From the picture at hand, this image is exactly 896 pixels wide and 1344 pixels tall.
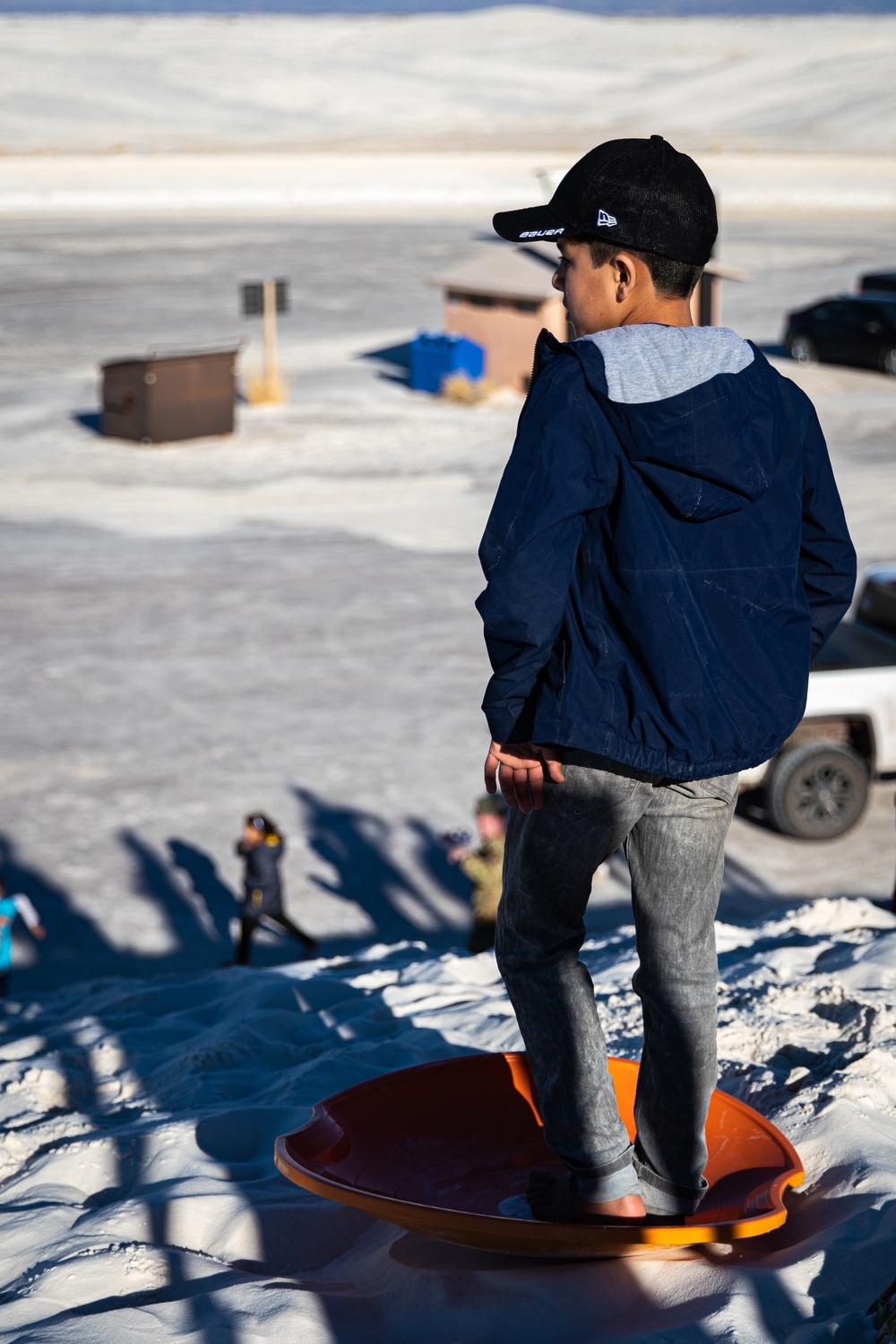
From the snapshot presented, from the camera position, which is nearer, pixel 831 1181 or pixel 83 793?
pixel 831 1181

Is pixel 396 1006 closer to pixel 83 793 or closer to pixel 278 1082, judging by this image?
pixel 278 1082

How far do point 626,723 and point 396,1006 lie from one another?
3.37m

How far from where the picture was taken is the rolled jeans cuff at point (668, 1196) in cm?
307

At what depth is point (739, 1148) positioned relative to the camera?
3490 millimetres

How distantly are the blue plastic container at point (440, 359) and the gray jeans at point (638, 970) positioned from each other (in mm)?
25217

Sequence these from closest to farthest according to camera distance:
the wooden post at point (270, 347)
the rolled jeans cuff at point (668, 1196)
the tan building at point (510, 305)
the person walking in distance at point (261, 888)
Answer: the rolled jeans cuff at point (668, 1196), the person walking in distance at point (261, 888), the wooden post at point (270, 347), the tan building at point (510, 305)

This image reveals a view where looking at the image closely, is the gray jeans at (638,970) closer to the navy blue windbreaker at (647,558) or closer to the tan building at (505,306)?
the navy blue windbreaker at (647,558)

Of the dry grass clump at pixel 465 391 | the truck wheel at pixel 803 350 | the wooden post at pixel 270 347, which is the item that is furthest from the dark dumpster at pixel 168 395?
the truck wheel at pixel 803 350

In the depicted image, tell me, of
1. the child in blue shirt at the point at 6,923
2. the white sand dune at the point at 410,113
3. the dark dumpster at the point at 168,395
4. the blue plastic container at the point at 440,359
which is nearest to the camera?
the child in blue shirt at the point at 6,923

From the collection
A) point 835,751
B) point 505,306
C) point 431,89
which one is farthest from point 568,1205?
point 431,89

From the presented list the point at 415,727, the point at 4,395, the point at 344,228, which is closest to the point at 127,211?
the point at 344,228

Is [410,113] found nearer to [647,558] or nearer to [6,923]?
[6,923]

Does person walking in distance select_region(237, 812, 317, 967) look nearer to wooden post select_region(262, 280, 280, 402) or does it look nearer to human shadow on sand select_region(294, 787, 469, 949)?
human shadow on sand select_region(294, 787, 469, 949)

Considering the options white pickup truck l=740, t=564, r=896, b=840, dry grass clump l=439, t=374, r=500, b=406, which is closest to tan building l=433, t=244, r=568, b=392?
dry grass clump l=439, t=374, r=500, b=406
